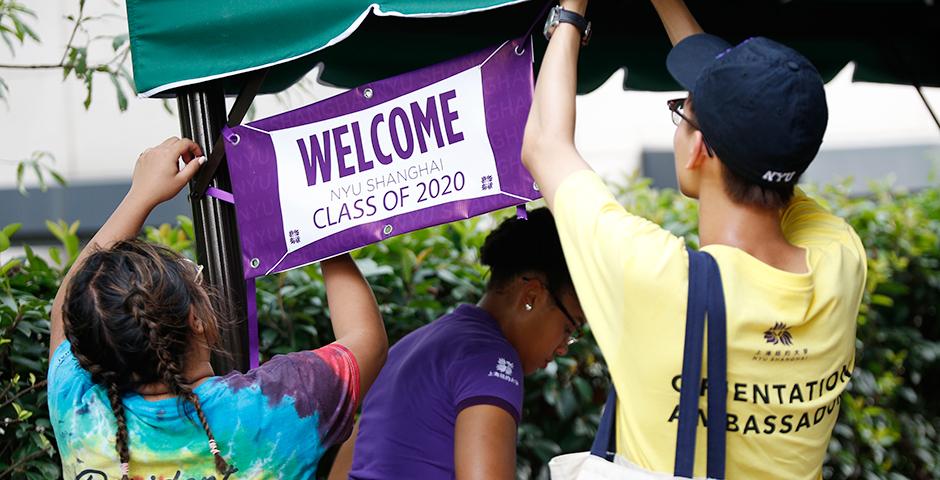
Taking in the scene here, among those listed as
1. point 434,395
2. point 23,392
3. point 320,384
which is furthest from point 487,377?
point 23,392

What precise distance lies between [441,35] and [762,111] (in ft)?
4.80

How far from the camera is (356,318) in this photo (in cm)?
214

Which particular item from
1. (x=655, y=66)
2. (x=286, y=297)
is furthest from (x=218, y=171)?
(x=655, y=66)

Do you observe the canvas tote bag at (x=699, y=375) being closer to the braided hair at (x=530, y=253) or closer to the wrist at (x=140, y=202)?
the braided hair at (x=530, y=253)

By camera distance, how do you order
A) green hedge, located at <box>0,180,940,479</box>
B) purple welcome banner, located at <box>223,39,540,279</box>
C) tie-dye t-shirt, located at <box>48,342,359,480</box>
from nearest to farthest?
tie-dye t-shirt, located at <box>48,342,359,480</box>, purple welcome banner, located at <box>223,39,540,279</box>, green hedge, located at <box>0,180,940,479</box>

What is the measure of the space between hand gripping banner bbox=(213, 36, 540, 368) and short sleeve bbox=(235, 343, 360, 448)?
37cm

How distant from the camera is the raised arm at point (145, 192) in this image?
211 centimetres

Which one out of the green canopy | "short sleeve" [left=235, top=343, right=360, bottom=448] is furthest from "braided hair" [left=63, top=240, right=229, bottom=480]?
the green canopy

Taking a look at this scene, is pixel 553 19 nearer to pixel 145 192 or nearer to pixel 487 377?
pixel 487 377

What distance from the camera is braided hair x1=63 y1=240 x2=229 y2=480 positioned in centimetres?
181

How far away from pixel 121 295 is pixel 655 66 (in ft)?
6.70

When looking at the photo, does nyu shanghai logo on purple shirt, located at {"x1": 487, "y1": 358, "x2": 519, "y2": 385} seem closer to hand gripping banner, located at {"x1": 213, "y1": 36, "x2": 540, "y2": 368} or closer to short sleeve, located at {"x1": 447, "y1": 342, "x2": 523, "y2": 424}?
short sleeve, located at {"x1": 447, "y1": 342, "x2": 523, "y2": 424}

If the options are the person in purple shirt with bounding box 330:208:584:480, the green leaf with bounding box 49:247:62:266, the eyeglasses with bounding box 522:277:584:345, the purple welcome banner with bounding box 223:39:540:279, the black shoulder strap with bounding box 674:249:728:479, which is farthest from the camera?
the green leaf with bounding box 49:247:62:266

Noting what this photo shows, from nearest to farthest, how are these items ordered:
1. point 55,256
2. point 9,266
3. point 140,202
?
point 140,202 → point 9,266 → point 55,256
